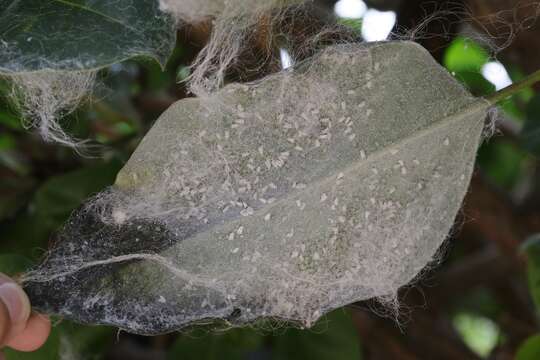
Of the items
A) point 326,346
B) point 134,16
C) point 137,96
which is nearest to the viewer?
point 134,16

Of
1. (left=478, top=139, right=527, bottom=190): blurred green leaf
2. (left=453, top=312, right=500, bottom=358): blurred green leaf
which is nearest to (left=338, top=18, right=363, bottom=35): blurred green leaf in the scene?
(left=478, top=139, right=527, bottom=190): blurred green leaf

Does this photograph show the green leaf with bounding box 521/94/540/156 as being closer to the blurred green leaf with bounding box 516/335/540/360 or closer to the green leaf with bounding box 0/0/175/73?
the blurred green leaf with bounding box 516/335/540/360

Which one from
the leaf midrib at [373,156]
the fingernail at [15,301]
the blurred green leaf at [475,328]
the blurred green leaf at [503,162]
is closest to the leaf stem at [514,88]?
the leaf midrib at [373,156]

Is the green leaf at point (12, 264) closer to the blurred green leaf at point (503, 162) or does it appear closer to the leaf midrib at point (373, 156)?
the leaf midrib at point (373, 156)

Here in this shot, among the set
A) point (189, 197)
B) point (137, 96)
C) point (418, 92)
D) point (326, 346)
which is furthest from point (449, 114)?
point (137, 96)

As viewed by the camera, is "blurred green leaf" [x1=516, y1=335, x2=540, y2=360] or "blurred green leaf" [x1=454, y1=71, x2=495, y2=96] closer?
"blurred green leaf" [x1=454, y1=71, x2=495, y2=96]

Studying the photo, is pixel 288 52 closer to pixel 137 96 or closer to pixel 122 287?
pixel 122 287

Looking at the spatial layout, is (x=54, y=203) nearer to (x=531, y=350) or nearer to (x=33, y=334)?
(x=33, y=334)

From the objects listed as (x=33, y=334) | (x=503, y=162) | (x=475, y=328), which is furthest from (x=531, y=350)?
(x=475, y=328)
